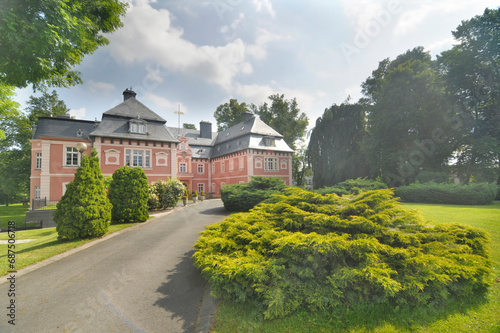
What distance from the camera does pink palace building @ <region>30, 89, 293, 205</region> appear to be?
20.9 meters

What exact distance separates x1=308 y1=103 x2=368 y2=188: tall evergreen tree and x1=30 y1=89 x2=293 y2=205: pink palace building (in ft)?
22.0

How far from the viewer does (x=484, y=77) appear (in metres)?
21.7

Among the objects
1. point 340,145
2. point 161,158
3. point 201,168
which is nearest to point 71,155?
point 161,158

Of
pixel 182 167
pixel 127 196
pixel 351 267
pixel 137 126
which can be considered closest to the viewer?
pixel 351 267

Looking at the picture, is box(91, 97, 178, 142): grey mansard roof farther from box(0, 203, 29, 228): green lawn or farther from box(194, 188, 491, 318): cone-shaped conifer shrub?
box(194, 188, 491, 318): cone-shaped conifer shrub

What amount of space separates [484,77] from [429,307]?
29870mm

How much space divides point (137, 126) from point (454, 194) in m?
27.5

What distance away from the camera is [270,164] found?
30297 millimetres

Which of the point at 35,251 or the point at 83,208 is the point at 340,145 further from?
the point at 35,251

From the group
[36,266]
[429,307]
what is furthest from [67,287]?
[429,307]

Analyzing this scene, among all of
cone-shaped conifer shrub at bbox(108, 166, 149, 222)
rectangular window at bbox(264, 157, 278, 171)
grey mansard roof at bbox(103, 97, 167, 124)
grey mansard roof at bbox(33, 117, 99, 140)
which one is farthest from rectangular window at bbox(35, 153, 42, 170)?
rectangular window at bbox(264, 157, 278, 171)

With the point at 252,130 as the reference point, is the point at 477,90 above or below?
above

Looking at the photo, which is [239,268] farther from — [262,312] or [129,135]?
[129,135]

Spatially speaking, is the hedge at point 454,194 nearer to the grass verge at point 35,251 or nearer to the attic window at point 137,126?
the grass verge at point 35,251
